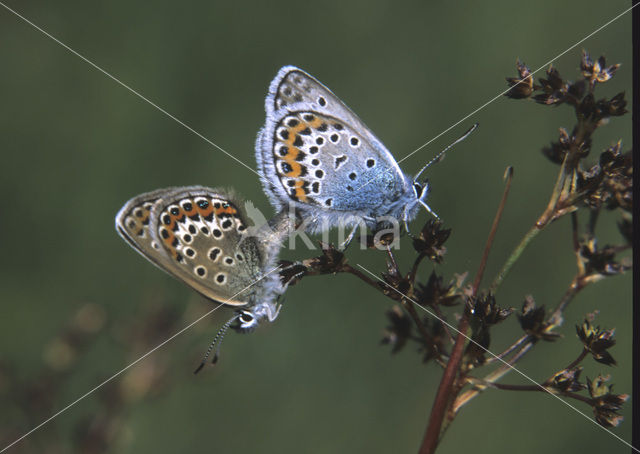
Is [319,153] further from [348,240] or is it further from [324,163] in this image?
[348,240]

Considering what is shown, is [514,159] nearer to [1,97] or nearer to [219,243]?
[219,243]

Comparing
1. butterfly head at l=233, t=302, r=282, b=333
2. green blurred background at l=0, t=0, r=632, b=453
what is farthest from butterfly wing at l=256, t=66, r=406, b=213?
green blurred background at l=0, t=0, r=632, b=453

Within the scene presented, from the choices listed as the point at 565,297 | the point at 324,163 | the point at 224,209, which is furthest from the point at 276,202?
the point at 565,297

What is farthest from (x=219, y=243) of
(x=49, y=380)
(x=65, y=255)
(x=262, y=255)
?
(x=65, y=255)

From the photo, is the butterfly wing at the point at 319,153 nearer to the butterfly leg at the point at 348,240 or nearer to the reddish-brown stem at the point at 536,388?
the butterfly leg at the point at 348,240

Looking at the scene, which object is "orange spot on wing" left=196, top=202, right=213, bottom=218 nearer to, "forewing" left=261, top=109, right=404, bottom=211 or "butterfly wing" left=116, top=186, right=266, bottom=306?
"butterfly wing" left=116, top=186, right=266, bottom=306

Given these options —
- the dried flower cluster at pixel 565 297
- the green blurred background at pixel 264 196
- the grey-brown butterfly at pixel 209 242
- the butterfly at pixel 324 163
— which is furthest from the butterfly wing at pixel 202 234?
A: the dried flower cluster at pixel 565 297

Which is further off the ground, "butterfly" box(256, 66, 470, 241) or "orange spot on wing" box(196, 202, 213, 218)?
"butterfly" box(256, 66, 470, 241)
